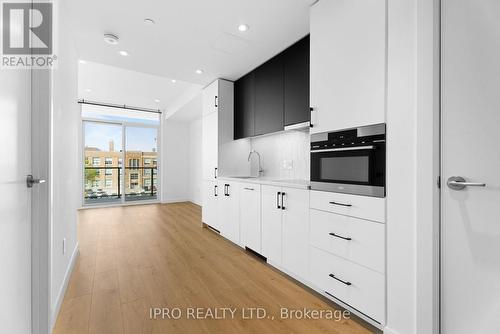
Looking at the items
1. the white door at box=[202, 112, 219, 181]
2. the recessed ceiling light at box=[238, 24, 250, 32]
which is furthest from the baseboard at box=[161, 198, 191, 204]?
the recessed ceiling light at box=[238, 24, 250, 32]

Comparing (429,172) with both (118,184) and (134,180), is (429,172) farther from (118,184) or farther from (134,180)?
(118,184)

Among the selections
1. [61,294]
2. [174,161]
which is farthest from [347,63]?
[174,161]

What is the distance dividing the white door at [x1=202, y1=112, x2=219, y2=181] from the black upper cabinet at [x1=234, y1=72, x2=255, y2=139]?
0.36 meters

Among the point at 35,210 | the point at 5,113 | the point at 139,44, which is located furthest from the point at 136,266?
the point at 139,44

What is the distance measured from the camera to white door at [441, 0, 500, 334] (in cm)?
118

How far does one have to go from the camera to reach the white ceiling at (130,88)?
4133mm

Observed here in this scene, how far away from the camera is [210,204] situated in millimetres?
4039

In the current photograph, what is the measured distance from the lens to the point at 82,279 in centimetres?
229

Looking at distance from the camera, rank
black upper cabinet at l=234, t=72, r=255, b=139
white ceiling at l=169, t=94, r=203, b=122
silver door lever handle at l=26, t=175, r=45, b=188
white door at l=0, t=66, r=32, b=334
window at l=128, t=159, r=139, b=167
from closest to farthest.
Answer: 1. white door at l=0, t=66, r=32, b=334
2. silver door lever handle at l=26, t=175, r=45, b=188
3. black upper cabinet at l=234, t=72, r=255, b=139
4. white ceiling at l=169, t=94, r=203, b=122
5. window at l=128, t=159, r=139, b=167

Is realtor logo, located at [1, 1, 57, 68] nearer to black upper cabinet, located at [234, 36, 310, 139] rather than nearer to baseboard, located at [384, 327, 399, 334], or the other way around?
black upper cabinet, located at [234, 36, 310, 139]

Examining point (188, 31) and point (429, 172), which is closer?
point (429, 172)

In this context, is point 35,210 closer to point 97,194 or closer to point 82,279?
point 82,279

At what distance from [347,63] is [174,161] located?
6362mm

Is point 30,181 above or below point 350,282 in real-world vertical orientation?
above
